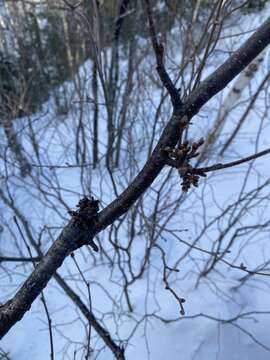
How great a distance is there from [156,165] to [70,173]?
12.1ft

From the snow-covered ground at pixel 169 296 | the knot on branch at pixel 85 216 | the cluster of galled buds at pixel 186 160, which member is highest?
the snow-covered ground at pixel 169 296

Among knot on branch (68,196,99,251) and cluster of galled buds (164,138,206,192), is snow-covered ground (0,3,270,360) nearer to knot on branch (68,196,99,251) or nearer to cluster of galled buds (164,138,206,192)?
knot on branch (68,196,99,251)

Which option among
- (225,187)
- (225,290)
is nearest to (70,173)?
(225,187)

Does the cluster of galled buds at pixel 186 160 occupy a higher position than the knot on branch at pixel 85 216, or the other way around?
the cluster of galled buds at pixel 186 160

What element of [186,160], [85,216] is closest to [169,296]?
[85,216]

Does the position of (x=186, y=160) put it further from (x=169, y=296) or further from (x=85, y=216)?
(x=169, y=296)

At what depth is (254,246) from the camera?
2529 mm

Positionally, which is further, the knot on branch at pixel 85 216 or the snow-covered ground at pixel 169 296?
the snow-covered ground at pixel 169 296

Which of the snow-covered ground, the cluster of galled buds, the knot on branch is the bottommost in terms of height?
the knot on branch

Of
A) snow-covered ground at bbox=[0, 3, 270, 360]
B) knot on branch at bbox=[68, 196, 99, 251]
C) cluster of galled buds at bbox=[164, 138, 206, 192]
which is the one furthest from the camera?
snow-covered ground at bbox=[0, 3, 270, 360]

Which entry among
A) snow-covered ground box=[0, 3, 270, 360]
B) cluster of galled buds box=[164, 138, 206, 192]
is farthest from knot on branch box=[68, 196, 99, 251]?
snow-covered ground box=[0, 3, 270, 360]

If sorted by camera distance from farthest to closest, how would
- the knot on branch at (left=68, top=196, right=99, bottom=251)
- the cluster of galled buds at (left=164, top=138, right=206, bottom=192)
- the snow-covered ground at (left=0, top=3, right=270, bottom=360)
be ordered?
the snow-covered ground at (left=0, top=3, right=270, bottom=360)
the knot on branch at (left=68, top=196, right=99, bottom=251)
the cluster of galled buds at (left=164, top=138, right=206, bottom=192)

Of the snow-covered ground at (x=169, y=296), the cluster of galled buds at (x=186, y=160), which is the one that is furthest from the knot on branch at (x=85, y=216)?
the snow-covered ground at (x=169, y=296)

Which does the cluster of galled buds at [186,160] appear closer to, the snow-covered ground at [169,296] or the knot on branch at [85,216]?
the knot on branch at [85,216]
